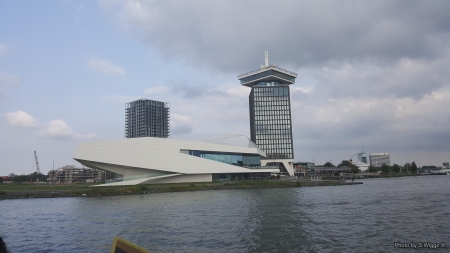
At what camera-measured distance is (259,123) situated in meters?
135

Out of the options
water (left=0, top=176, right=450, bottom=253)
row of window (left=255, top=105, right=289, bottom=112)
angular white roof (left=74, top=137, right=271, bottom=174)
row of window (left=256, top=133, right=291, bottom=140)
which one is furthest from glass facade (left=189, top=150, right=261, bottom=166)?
row of window (left=255, top=105, right=289, bottom=112)

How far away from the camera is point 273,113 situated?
13625cm

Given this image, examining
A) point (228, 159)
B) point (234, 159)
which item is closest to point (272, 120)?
point (234, 159)

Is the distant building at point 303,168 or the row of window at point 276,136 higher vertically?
the row of window at point 276,136

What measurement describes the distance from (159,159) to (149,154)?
7.65ft

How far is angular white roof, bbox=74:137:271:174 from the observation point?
6600cm

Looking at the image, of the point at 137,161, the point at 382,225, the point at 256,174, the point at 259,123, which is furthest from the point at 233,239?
the point at 259,123

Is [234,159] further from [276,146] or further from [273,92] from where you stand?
[273,92]

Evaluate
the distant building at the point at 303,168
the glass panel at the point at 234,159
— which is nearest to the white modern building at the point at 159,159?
the glass panel at the point at 234,159

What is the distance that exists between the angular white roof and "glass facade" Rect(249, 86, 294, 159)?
197 ft

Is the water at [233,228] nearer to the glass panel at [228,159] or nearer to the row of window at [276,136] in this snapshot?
the glass panel at [228,159]

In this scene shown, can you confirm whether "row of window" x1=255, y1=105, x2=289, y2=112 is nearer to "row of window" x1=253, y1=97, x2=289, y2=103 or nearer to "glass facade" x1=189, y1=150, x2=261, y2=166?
"row of window" x1=253, y1=97, x2=289, y2=103

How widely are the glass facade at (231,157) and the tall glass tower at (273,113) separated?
42.7 meters

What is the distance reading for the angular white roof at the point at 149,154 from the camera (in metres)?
66.0
